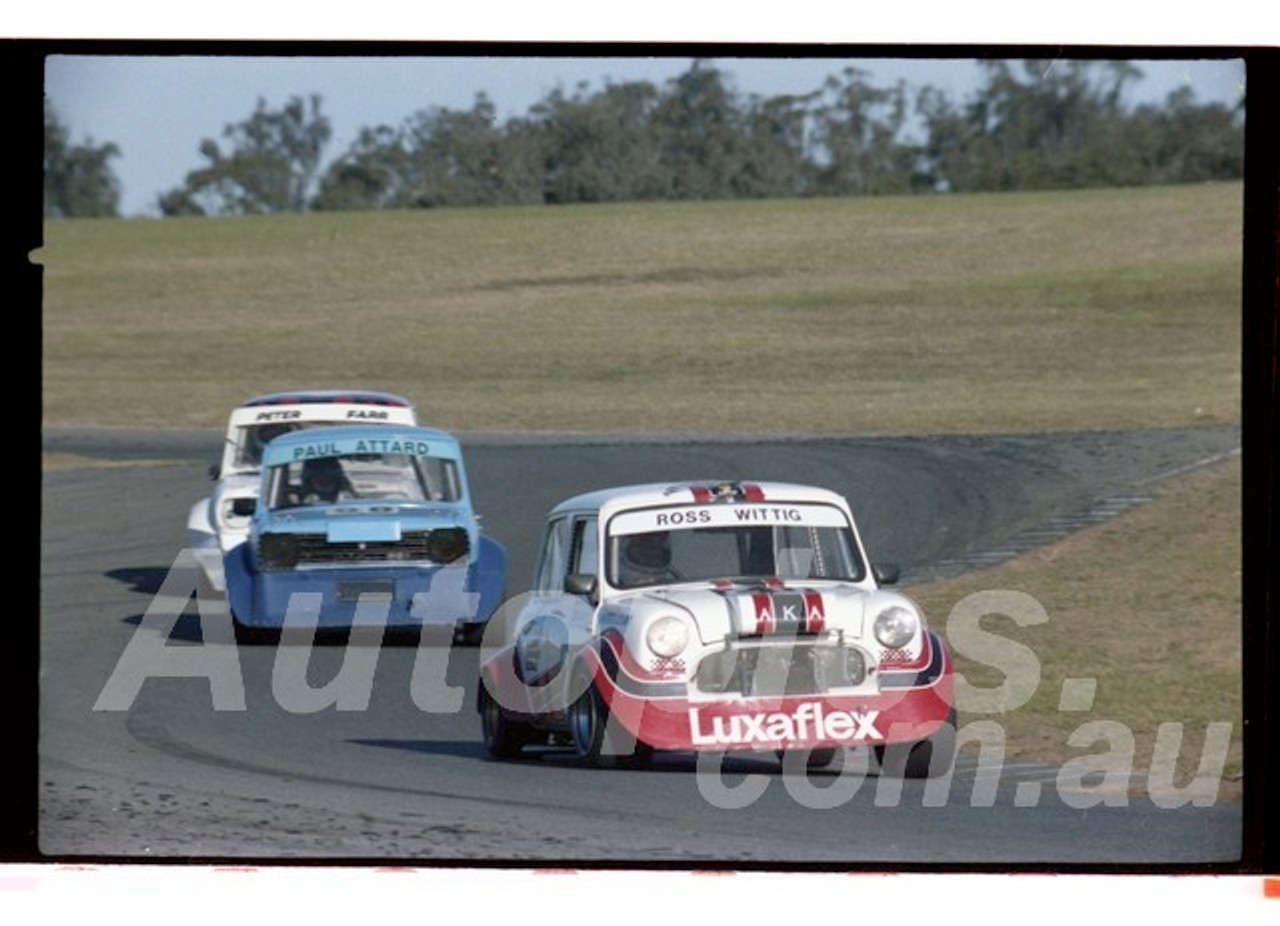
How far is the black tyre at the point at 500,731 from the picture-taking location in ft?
30.0

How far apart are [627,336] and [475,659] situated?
65.0 feet

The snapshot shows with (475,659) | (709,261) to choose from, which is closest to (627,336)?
(709,261)

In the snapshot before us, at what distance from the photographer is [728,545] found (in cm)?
841

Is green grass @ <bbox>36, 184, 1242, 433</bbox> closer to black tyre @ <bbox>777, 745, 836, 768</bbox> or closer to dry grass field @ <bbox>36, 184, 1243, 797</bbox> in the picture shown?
dry grass field @ <bbox>36, 184, 1243, 797</bbox>

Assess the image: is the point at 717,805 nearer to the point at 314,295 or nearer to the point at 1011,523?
the point at 1011,523

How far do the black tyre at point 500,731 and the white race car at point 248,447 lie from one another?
4.19m

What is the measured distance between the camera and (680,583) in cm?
842

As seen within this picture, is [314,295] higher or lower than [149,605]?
higher

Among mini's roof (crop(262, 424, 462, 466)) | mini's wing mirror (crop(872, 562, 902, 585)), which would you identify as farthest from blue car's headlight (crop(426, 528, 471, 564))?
mini's wing mirror (crop(872, 562, 902, 585))

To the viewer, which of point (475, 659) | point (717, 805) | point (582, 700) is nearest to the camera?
point (717, 805)

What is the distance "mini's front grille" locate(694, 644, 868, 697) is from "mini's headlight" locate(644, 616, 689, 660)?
12cm

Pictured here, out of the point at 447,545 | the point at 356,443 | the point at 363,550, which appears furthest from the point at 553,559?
the point at 356,443

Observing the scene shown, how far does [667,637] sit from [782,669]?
0.47 metres

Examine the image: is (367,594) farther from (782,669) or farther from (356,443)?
(782,669)
